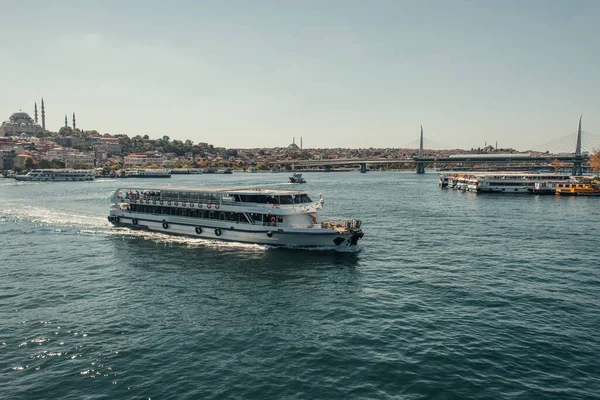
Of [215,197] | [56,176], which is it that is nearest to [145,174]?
[56,176]

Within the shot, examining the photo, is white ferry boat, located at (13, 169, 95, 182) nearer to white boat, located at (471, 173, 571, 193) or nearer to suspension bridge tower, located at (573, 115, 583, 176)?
white boat, located at (471, 173, 571, 193)

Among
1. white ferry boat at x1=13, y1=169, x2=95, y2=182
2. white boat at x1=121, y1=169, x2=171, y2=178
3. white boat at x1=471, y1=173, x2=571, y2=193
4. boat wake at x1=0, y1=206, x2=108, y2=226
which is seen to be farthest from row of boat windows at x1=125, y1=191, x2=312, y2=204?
white boat at x1=121, y1=169, x2=171, y2=178

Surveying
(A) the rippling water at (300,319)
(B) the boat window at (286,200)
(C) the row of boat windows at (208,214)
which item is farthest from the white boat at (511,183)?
(C) the row of boat windows at (208,214)

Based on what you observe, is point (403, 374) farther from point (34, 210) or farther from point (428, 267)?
point (34, 210)

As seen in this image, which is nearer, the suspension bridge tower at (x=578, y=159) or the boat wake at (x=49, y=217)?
the boat wake at (x=49, y=217)

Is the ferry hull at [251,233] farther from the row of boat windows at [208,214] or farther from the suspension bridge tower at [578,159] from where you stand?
the suspension bridge tower at [578,159]

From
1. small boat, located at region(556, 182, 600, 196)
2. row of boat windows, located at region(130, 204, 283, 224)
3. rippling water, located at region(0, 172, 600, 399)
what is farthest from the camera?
small boat, located at region(556, 182, 600, 196)

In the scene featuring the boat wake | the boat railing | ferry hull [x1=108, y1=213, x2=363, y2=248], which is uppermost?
the boat railing

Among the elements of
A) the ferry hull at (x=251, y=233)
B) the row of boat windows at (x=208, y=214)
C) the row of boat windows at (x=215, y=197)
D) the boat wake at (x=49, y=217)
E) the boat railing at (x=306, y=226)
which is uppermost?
the row of boat windows at (x=215, y=197)
